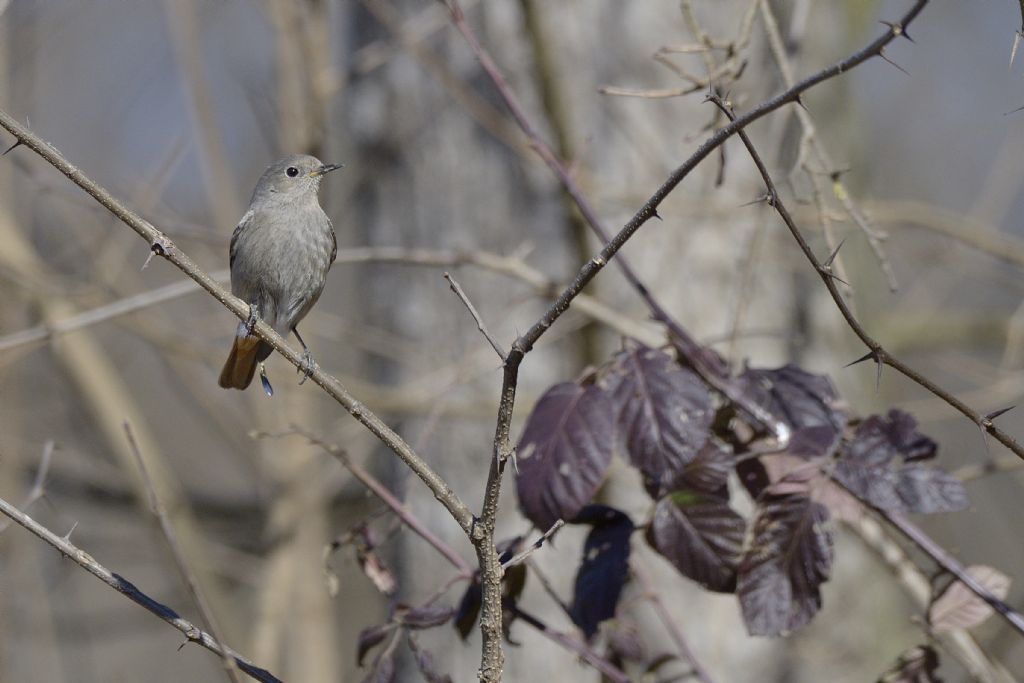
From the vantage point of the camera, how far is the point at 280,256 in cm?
Result: 301

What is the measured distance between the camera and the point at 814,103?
12.9ft

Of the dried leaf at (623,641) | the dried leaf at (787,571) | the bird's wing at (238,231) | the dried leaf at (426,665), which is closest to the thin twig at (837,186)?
the dried leaf at (787,571)

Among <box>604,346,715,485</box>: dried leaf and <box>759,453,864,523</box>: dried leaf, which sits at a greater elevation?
→ <box>604,346,715,485</box>: dried leaf

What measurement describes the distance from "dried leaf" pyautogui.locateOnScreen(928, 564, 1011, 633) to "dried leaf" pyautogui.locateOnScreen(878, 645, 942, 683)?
0.24ft

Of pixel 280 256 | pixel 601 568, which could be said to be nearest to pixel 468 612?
pixel 601 568

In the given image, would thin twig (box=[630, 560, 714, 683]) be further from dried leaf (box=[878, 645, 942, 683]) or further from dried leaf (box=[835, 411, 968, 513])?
dried leaf (box=[835, 411, 968, 513])

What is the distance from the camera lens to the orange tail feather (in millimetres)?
2872

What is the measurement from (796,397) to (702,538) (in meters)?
0.34

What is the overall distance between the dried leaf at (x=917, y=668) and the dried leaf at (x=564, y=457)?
0.68 m

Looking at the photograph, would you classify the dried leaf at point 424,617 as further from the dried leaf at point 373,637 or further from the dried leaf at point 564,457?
the dried leaf at point 564,457

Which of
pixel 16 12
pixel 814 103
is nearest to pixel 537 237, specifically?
pixel 814 103

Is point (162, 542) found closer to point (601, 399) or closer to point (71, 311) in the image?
point (71, 311)

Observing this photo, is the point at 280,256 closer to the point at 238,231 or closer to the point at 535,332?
the point at 238,231

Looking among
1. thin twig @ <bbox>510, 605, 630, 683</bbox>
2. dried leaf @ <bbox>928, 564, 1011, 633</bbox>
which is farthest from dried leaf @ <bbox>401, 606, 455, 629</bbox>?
dried leaf @ <bbox>928, 564, 1011, 633</bbox>
